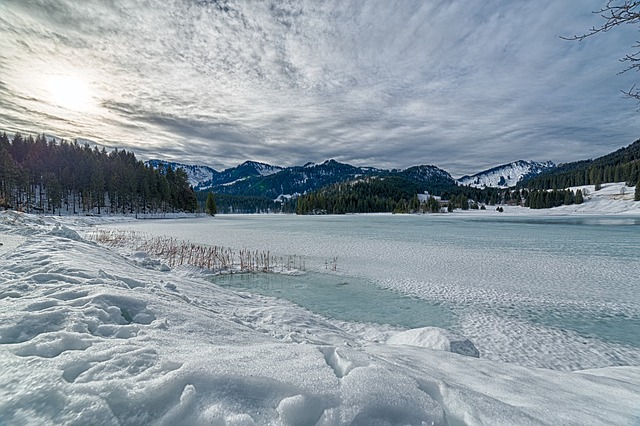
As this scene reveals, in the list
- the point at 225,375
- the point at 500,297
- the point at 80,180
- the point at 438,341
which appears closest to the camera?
the point at 225,375

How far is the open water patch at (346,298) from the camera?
9570mm

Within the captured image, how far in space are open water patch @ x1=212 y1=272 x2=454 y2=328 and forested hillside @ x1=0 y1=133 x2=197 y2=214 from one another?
247 feet

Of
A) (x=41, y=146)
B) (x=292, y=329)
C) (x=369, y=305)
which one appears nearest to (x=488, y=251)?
(x=369, y=305)

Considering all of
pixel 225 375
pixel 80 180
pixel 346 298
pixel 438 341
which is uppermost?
pixel 80 180

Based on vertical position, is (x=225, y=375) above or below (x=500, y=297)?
above

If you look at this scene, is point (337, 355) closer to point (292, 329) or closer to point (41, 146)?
point (292, 329)

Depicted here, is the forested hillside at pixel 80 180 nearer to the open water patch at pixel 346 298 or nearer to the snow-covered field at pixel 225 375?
the open water patch at pixel 346 298

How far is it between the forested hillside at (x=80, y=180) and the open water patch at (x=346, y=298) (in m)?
75.4

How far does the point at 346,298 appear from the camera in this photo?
11.6m

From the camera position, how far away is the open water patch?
9.57 meters

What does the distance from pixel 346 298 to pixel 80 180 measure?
90.9 metres

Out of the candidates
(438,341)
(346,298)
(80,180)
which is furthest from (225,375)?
(80,180)

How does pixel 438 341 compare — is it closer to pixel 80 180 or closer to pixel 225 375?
pixel 225 375

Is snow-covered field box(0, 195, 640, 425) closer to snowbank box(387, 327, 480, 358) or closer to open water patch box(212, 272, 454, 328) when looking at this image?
snowbank box(387, 327, 480, 358)
